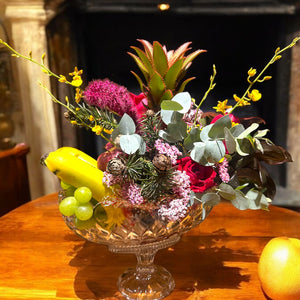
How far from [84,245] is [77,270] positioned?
11 cm

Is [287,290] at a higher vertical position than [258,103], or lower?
lower

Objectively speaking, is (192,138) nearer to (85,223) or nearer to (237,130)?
(237,130)

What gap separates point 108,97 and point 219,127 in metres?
0.17

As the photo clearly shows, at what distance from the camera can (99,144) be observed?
2.14 meters

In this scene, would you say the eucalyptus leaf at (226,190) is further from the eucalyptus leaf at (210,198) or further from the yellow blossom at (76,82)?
the yellow blossom at (76,82)

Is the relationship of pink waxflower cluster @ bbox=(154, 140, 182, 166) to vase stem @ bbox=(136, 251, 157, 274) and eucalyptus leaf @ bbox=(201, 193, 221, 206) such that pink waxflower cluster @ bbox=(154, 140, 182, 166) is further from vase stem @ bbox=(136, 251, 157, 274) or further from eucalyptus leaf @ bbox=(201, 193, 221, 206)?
vase stem @ bbox=(136, 251, 157, 274)

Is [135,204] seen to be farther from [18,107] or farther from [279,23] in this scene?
[279,23]

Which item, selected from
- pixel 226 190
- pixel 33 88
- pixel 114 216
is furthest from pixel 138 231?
pixel 33 88

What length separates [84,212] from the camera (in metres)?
0.59

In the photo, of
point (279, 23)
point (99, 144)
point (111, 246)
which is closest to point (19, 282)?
point (111, 246)

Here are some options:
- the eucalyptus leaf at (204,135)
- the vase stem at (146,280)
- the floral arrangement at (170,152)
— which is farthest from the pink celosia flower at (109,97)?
the vase stem at (146,280)

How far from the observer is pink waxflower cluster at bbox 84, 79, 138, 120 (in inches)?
23.2

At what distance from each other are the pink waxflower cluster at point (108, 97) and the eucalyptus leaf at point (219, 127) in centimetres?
13

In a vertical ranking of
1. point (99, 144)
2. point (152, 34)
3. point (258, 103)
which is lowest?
point (99, 144)
